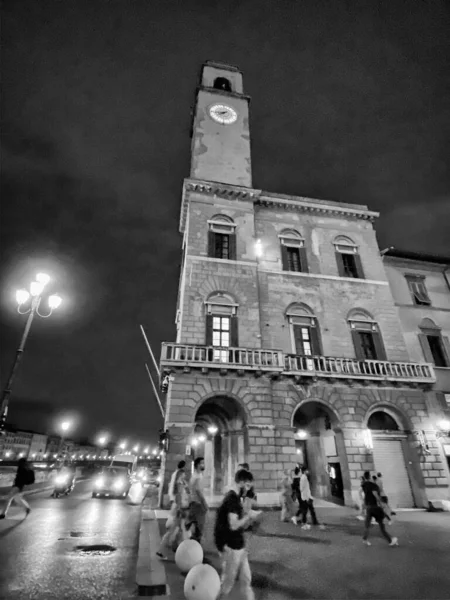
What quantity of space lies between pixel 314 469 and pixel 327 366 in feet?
21.7

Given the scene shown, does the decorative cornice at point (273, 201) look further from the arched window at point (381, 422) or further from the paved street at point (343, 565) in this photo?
the paved street at point (343, 565)

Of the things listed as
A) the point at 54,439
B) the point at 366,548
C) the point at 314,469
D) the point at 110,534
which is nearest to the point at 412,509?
the point at 314,469

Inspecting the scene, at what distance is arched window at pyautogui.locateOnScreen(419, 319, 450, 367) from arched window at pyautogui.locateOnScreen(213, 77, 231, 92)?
26585 millimetres

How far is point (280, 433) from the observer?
15.7 m

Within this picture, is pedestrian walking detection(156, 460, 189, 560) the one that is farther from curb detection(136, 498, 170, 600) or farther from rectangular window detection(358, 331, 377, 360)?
rectangular window detection(358, 331, 377, 360)

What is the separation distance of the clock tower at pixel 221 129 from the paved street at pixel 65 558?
21.0 meters

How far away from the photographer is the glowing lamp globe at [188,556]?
5.73 metres

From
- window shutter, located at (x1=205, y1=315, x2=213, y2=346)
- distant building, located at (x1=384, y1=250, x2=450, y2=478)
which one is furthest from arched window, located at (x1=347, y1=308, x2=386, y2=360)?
window shutter, located at (x1=205, y1=315, x2=213, y2=346)

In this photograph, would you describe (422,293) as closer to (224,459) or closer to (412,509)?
(412,509)

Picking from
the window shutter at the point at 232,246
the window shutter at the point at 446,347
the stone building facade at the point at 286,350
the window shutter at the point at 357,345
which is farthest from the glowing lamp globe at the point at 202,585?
the window shutter at the point at 446,347

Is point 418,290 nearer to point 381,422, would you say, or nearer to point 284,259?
point 284,259

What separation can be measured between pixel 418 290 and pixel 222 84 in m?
25.6

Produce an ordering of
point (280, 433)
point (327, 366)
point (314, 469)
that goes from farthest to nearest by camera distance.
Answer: point (314, 469) < point (327, 366) < point (280, 433)

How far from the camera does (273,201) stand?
914 inches
